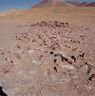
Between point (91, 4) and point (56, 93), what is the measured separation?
2282 cm

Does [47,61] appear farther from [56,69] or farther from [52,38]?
[52,38]

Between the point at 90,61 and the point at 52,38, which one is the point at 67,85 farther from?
the point at 52,38

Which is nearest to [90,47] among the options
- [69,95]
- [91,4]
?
[69,95]

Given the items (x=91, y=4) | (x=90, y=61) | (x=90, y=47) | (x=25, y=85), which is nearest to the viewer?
(x=25, y=85)

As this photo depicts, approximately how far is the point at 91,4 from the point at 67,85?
2249 centimetres

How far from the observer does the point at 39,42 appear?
6.79 metres

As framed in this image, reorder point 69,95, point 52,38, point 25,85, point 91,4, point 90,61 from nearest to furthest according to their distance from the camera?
point 69,95, point 25,85, point 90,61, point 52,38, point 91,4

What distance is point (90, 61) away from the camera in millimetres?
5219

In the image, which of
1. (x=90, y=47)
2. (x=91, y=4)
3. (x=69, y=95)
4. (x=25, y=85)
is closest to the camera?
(x=69, y=95)

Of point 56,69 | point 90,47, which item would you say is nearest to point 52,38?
point 90,47

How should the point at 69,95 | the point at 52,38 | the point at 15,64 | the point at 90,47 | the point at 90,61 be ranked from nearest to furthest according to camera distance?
the point at 69,95 → the point at 15,64 → the point at 90,61 → the point at 90,47 → the point at 52,38

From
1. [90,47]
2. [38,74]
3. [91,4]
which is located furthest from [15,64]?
[91,4]

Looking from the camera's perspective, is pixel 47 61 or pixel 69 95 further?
pixel 47 61

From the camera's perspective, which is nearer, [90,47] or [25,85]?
[25,85]
